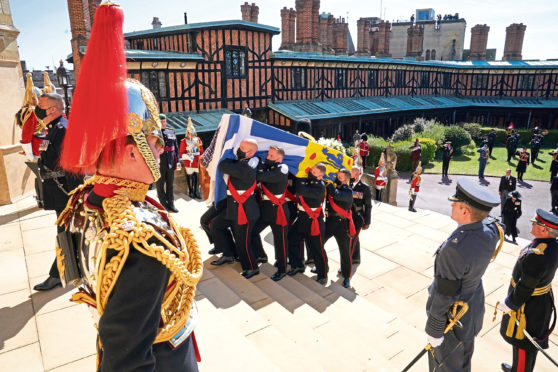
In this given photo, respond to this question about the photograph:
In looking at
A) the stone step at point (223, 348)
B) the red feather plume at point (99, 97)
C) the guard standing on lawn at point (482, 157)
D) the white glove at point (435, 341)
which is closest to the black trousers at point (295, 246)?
the stone step at point (223, 348)

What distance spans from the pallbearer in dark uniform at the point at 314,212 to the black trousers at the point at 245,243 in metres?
0.86

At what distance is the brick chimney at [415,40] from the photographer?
116ft

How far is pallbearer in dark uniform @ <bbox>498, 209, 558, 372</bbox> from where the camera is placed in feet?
11.9

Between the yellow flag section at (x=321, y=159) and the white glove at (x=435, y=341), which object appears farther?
the yellow flag section at (x=321, y=159)

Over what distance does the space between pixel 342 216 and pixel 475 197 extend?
2860 mm

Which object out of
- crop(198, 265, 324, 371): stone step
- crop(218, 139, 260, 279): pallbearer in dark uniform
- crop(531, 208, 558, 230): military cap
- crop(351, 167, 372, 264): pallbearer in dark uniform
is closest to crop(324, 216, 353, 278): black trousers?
crop(351, 167, 372, 264): pallbearer in dark uniform

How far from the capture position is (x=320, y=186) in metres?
5.57

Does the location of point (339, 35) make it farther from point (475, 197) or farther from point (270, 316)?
point (475, 197)

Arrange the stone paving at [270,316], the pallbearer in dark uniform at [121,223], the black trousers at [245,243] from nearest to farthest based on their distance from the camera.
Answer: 1. the pallbearer in dark uniform at [121,223]
2. the stone paving at [270,316]
3. the black trousers at [245,243]

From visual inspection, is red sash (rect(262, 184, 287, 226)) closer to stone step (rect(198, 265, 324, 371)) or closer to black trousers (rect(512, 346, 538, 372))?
stone step (rect(198, 265, 324, 371))

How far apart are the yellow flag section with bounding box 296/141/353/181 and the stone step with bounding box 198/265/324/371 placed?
2.10 meters

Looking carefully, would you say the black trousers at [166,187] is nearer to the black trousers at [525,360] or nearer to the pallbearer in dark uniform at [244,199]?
the pallbearer in dark uniform at [244,199]

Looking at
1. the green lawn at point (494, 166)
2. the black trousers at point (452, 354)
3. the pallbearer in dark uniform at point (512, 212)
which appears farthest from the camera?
the green lawn at point (494, 166)

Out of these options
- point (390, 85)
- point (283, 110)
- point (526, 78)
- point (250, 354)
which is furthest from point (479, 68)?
point (250, 354)
